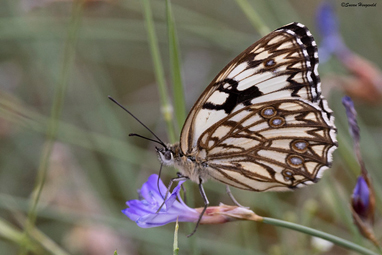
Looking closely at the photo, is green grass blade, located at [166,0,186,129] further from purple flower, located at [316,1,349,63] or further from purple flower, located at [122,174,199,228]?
purple flower, located at [316,1,349,63]

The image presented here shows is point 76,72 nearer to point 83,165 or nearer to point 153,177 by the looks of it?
point 83,165

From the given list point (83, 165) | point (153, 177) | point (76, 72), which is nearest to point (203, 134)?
point (153, 177)

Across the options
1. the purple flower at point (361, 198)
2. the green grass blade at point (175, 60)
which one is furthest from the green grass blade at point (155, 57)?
the purple flower at point (361, 198)

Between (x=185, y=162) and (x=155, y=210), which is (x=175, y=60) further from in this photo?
(x=155, y=210)

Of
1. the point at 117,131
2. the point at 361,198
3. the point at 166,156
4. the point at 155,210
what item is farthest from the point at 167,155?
the point at 117,131

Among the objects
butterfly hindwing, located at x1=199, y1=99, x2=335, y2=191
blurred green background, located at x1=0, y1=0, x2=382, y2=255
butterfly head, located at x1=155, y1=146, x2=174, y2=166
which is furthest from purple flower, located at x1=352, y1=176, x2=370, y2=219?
butterfly head, located at x1=155, y1=146, x2=174, y2=166
